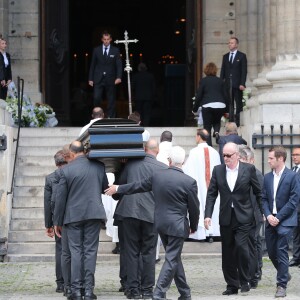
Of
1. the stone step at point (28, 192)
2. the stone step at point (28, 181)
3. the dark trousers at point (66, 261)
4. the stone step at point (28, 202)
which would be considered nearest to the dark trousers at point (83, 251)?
the dark trousers at point (66, 261)

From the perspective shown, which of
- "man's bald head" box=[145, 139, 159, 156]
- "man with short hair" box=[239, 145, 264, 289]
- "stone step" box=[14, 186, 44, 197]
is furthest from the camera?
"stone step" box=[14, 186, 44, 197]

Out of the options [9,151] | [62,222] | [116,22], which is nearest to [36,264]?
[9,151]

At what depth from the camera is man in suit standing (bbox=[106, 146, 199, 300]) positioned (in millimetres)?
13922

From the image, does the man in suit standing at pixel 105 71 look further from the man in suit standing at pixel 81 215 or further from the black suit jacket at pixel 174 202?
the black suit jacket at pixel 174 202

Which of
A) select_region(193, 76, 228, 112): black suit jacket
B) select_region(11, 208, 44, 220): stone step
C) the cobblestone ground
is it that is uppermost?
select_region(193, 76, 228, 112): black suit jacket

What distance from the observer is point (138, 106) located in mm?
26703

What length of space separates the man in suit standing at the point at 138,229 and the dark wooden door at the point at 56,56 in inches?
432

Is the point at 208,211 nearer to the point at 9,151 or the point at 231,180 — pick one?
the point at 231,180

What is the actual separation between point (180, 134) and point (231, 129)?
298cm

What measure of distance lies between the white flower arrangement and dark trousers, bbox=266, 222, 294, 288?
26.9 ft

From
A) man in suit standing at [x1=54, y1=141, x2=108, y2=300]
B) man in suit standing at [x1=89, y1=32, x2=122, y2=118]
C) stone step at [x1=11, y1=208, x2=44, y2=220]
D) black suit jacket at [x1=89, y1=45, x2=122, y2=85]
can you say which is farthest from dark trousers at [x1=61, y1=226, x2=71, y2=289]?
black suit jacket at [x1=89, y1=45, x2=122, y2=85]

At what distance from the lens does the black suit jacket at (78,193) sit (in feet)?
47.1

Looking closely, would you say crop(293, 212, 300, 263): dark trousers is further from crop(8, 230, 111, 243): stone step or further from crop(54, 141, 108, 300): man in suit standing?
crop(54, 141, 108, 300): man in suit standing

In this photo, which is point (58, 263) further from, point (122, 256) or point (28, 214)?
point (28, 214)
